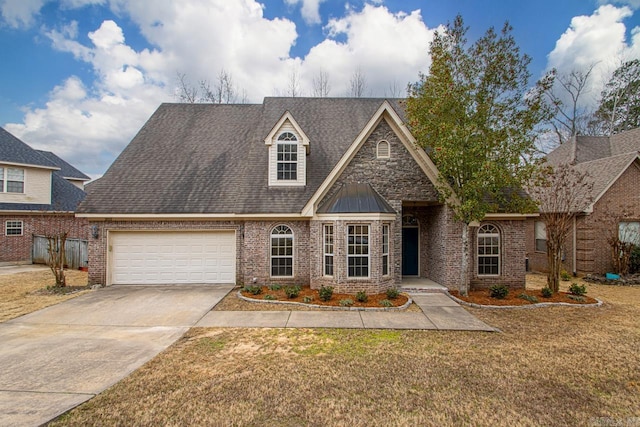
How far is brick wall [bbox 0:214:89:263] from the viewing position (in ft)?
62.1

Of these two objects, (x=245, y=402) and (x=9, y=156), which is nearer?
(x=245, y=402)

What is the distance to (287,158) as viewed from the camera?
12875mm

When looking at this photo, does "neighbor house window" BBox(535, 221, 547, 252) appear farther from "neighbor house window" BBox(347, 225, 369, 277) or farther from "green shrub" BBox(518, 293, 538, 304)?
"neighbor house window" BBox(347, 225, 369, 277)

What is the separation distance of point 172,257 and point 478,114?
12680mm

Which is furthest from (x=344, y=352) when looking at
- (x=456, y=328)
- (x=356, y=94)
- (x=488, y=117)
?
(x=356, y=94)

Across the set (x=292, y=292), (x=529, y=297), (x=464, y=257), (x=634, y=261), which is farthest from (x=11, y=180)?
(x=634, y=261)

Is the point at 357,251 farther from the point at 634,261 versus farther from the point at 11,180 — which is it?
the point at 11,180

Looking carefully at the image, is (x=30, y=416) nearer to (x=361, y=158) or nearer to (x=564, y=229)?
(x=361, y=158)

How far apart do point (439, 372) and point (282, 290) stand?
267 inches

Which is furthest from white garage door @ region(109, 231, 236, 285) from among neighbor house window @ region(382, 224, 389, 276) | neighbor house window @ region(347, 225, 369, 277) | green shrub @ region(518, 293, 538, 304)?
green shrub @ region(518, 293, 538, 304)

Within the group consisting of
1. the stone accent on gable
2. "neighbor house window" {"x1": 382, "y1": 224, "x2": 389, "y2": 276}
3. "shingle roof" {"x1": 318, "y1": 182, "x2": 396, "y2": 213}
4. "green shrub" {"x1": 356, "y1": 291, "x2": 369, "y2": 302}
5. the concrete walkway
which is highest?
the stone accent on gable

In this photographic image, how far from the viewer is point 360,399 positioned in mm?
4695

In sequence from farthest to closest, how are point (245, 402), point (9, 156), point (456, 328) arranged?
point (9, 156)
point (456, 328)
point (245, 402)

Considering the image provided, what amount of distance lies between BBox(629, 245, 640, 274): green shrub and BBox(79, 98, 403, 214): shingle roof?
45.8 feet
